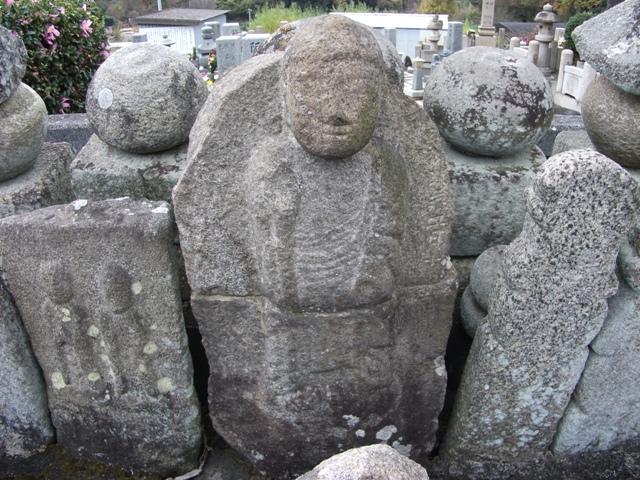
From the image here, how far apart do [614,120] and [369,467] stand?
1.70 m

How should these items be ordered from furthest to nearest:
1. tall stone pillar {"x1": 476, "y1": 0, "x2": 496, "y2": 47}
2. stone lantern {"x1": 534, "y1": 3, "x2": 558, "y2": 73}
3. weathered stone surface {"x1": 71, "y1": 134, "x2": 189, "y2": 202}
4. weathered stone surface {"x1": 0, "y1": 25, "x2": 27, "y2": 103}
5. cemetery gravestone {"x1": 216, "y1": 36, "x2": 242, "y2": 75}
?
1. tall stone pillar {"x1": 476, "y1": 0, "x2": 496, "y2": 47}
2. stone lantern {"x1": 534, "y1": 3, "x2": 558, "y2": 73}
3. cemetery gravestone {"x1": 216, "y1": 36, "x2": 242, "y2": 75}
4. weathered stone surface {"x1": 71, "y1": 134, "x2": 189, "y2": 202}
5. weathered stone surface {"x1": 0, "y1": 25, "x2": 27, "y2": 103}

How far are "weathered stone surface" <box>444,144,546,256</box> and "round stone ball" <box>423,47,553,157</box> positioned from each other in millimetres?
92

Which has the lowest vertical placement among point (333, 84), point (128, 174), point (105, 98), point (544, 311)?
point (544, 311)

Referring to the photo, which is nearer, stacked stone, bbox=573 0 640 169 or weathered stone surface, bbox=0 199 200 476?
weathered stone surface, bbox=0 199 200 476

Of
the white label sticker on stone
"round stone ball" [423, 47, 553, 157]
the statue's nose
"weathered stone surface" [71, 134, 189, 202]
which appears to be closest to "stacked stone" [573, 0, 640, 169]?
"round stone ball" [423, 47, 553, 157]

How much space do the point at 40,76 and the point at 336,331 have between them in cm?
388

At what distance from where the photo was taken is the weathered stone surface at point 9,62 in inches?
85.0

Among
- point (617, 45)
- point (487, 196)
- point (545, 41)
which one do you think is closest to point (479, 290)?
point (487, 196)

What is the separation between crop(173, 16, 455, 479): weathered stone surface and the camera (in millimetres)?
1603

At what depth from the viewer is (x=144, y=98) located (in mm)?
2355

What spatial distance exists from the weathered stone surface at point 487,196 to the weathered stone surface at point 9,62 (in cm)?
183

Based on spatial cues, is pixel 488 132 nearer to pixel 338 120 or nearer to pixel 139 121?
pixel 338 120

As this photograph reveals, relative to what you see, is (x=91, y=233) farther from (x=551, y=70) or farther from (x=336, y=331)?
(x=551, y=70)

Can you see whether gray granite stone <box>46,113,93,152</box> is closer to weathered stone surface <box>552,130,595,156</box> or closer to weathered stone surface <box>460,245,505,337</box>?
weathered stone surface <box>460,245,505,337</box>
